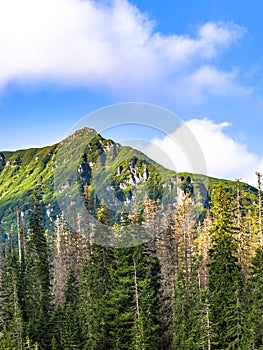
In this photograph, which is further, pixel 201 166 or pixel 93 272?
pixel 93 272

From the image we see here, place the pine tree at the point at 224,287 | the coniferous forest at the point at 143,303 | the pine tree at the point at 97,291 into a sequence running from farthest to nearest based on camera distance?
the pine tree at the point at 97,291 < the pine tree at the point at 224,287 < the coniferous forest at the point at 143,303

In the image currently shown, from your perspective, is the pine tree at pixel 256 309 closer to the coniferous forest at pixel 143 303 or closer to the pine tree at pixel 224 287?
the coniferous forest at pixel 143 303

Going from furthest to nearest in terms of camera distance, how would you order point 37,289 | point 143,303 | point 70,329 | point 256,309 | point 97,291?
point 37,289 < point 97,291 < point 70,329 < point 143,303 < point 256,309

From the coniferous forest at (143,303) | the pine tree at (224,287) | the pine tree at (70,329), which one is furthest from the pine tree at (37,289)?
the pine tree at (224,287)

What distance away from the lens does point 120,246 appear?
155 ft

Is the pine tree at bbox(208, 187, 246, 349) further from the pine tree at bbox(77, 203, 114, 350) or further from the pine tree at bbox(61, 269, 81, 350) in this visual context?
the pine tree at bbox(61, 269, 81, 350)

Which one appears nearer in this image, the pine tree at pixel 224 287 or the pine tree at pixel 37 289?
the pine tree at pixel 224 287

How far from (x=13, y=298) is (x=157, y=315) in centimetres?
1572

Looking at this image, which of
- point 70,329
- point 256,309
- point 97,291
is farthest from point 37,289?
point 256,309

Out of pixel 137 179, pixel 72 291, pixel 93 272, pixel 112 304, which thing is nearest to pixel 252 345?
pixel 112 304

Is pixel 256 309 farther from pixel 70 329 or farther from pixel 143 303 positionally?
pixel 70 329

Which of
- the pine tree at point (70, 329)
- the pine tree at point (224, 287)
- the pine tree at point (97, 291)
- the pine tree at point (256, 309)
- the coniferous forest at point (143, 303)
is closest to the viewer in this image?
the pine tree at point (256, 309)

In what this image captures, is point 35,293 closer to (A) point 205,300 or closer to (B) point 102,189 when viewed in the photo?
(B) point 102,189

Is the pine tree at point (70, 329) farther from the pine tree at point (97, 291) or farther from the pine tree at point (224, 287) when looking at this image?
the pine tree at point (224, 287)
